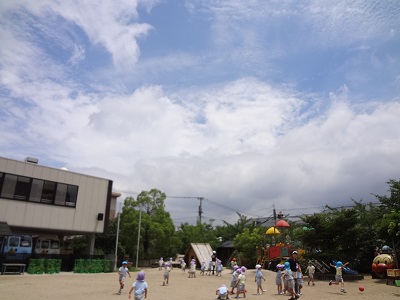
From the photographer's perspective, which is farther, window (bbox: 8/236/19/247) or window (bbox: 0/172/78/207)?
window (bbox: 0/172/78/207)

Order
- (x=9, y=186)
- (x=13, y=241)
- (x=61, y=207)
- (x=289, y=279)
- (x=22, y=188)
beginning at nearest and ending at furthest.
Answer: (x=289, y=279)
(x=13, y=241)
(x=9, y=186)
(x=22, y=188)
(x=61, y=207)

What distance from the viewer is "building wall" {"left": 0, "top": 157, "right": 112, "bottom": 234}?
80.6 ft

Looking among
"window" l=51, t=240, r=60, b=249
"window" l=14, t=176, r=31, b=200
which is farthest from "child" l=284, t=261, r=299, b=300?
"window" l=51, t=240, r=60, b=249

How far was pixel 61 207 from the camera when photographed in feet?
89.1

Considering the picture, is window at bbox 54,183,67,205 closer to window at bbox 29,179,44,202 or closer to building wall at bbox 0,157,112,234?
building wall at bbox 0,157,112,234

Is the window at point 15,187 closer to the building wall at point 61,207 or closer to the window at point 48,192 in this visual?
the building wall at point 61,207

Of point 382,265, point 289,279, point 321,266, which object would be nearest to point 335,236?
point 321,266

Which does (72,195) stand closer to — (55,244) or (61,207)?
(61,207)

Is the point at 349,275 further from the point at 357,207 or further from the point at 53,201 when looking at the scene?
the point at 53,201

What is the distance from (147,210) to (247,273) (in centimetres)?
1663

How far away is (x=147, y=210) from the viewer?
132 feet

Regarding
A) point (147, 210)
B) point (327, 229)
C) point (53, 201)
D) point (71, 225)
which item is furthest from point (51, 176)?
point (327, 229)

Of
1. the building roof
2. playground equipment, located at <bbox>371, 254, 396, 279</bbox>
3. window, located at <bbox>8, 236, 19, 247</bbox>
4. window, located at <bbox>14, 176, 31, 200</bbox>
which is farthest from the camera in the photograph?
window, located at <bbox>14, 176, 31, 200</bbox>

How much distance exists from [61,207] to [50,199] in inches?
43.0
